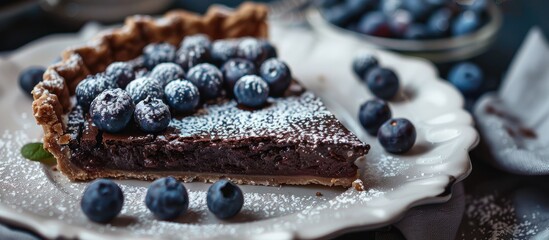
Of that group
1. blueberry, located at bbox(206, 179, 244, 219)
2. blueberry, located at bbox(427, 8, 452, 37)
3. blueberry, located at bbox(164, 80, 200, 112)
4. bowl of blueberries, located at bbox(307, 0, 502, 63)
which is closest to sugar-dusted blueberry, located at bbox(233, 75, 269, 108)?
blueberry, located at bbox(164, 80, 200, 112)

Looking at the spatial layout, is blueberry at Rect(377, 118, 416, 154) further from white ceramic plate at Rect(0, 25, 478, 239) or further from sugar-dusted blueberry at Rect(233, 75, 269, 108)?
sugar-dusted blueberry at Rect(233, 75, 269, 108)

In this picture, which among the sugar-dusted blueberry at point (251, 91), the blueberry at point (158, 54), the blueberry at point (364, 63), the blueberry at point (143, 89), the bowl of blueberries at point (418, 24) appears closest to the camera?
the blueberry at point (143, 89)

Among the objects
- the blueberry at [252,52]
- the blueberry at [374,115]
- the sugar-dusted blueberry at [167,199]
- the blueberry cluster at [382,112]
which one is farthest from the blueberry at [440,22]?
the sugar-dusted blueberry at [167,199]

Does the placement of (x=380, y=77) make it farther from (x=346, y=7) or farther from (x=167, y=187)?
(x=167, y=187)

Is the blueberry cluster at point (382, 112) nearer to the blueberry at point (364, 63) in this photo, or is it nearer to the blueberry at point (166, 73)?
the blueberry at point (364, 63)

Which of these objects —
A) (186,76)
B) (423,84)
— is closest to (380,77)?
(423,84)

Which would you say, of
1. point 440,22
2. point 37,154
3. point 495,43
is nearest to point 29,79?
point 37,154

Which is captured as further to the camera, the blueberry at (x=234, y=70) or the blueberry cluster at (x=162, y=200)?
the blueberry at (x=234, y=70)
